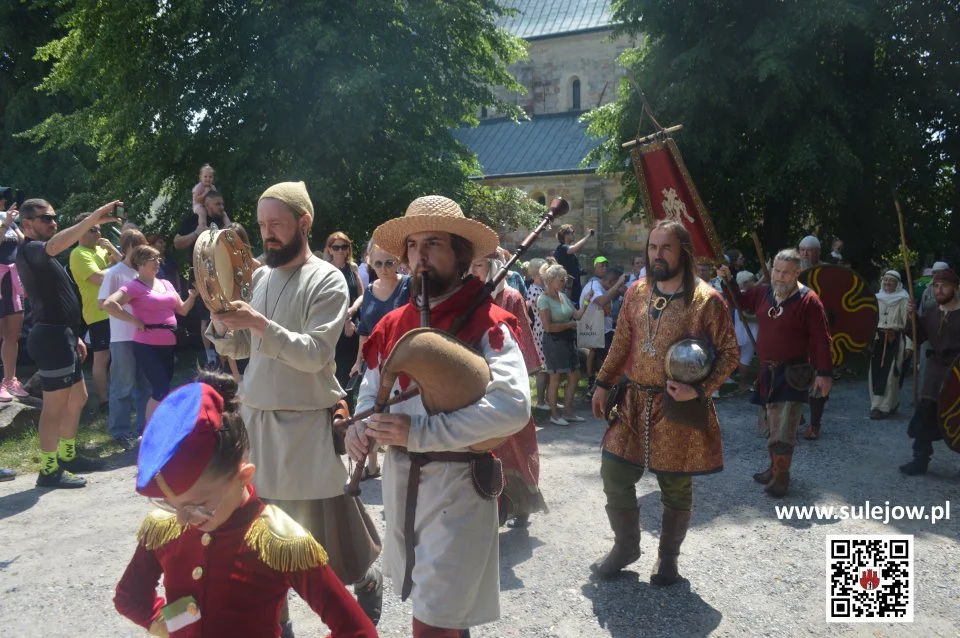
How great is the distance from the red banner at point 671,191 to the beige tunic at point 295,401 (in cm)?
493

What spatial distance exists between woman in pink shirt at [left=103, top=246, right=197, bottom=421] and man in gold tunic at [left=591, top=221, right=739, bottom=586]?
435 cm

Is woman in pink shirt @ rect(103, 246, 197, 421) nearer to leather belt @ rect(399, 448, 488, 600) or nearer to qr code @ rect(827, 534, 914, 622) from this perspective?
leather belt @ rect(399, 448, 488, 600)

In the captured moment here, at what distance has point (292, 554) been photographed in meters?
1.84

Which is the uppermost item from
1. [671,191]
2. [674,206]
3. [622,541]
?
[671,191]

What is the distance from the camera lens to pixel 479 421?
7.77ft

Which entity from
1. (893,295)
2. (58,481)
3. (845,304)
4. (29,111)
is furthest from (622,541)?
(29,111)

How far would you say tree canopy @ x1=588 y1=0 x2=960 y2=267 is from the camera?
14.4 metres

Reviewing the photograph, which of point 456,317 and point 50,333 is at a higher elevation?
point 456,317

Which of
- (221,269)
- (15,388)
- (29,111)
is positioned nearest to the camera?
(221,269)

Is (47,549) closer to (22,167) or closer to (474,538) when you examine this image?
(474,538)

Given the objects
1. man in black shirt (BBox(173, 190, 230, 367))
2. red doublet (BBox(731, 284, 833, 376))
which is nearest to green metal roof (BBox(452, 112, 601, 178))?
man in black shirt (BBox(173, 190, 230, 367))

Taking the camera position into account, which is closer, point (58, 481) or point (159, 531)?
point (159, 531)

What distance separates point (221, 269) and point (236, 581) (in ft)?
4.66

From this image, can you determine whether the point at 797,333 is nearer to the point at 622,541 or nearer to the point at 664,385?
the point at 664,385
